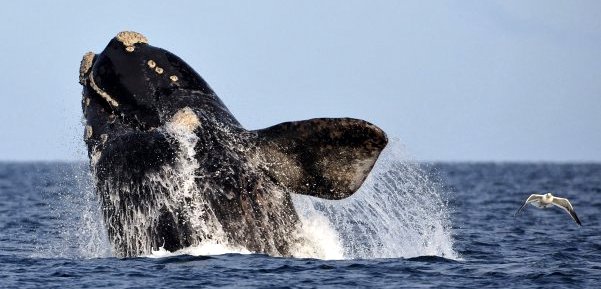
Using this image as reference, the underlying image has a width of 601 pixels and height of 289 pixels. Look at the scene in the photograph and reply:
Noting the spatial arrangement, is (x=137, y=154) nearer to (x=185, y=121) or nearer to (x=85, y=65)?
(x=185, y=121)

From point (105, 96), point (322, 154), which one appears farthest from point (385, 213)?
point (105, 96)

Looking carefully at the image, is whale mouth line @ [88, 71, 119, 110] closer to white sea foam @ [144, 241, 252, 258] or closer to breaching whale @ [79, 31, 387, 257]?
breaching whale @ [79, 31, 387, 257]

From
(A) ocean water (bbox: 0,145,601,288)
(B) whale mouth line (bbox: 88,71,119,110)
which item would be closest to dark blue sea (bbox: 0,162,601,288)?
(A) ocean water (bbox: 0,145,601,288)

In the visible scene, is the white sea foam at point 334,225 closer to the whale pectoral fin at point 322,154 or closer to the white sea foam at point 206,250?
the white sea foam at point 206,250

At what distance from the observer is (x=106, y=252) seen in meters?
17.1

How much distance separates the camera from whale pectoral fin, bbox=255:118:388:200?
563 inches

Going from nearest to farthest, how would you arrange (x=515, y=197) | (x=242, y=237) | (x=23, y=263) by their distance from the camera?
(x=242, y=237) → (x=23, y=263) → (x=515, y=197)

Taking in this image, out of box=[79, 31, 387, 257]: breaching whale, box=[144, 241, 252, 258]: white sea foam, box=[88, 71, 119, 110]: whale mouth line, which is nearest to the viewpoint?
box=[79, 31, 387, 257]: breaching whale

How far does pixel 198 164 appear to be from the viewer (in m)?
15.4

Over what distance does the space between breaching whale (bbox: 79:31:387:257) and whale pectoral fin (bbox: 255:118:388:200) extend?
0.04 ft

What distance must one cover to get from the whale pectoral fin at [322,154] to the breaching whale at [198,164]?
0.5 inches

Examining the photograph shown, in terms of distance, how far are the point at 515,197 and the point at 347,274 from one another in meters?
35.1

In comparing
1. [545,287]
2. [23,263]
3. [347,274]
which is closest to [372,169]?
[347,274]

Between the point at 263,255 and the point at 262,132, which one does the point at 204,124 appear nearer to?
the point at 262,132
